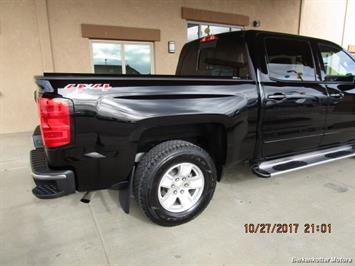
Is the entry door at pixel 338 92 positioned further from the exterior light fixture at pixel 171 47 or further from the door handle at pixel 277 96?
the exterior light fixture at pixel 171 47

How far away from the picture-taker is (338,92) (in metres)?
3.58

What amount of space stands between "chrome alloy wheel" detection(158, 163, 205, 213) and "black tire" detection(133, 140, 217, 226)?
39 mm

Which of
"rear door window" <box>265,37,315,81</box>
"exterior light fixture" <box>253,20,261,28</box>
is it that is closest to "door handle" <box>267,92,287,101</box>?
"rear door window" <box>265,37,315,81</box>

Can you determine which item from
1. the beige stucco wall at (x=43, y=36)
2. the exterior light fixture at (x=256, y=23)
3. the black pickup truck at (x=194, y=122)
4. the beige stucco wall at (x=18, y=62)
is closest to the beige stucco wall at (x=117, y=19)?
the beige stucco wall at (x=43, y=36)

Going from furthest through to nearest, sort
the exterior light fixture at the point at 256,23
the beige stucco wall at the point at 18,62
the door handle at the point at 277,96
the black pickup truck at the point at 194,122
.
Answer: the exterior light fixture at the point at 256,23 → the beige stucco wall at the point at 18,62 → the door handle at the point at 277,96 → the black pickup truck at the point at 194,122

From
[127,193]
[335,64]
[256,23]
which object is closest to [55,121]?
[127,193]

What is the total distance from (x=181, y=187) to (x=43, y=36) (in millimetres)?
5144

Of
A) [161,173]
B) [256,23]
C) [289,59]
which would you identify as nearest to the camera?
[161,173]

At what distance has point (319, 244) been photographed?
2320mm

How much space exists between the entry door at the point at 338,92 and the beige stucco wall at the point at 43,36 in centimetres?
450

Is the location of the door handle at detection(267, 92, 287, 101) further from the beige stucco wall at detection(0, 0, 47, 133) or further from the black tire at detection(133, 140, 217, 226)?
the beige stucco wall at detection(0, 0, 47, 133)

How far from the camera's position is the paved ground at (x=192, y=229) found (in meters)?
2.19

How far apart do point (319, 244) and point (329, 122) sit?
1.85 meters

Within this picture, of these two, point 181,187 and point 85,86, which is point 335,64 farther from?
point 85,86
